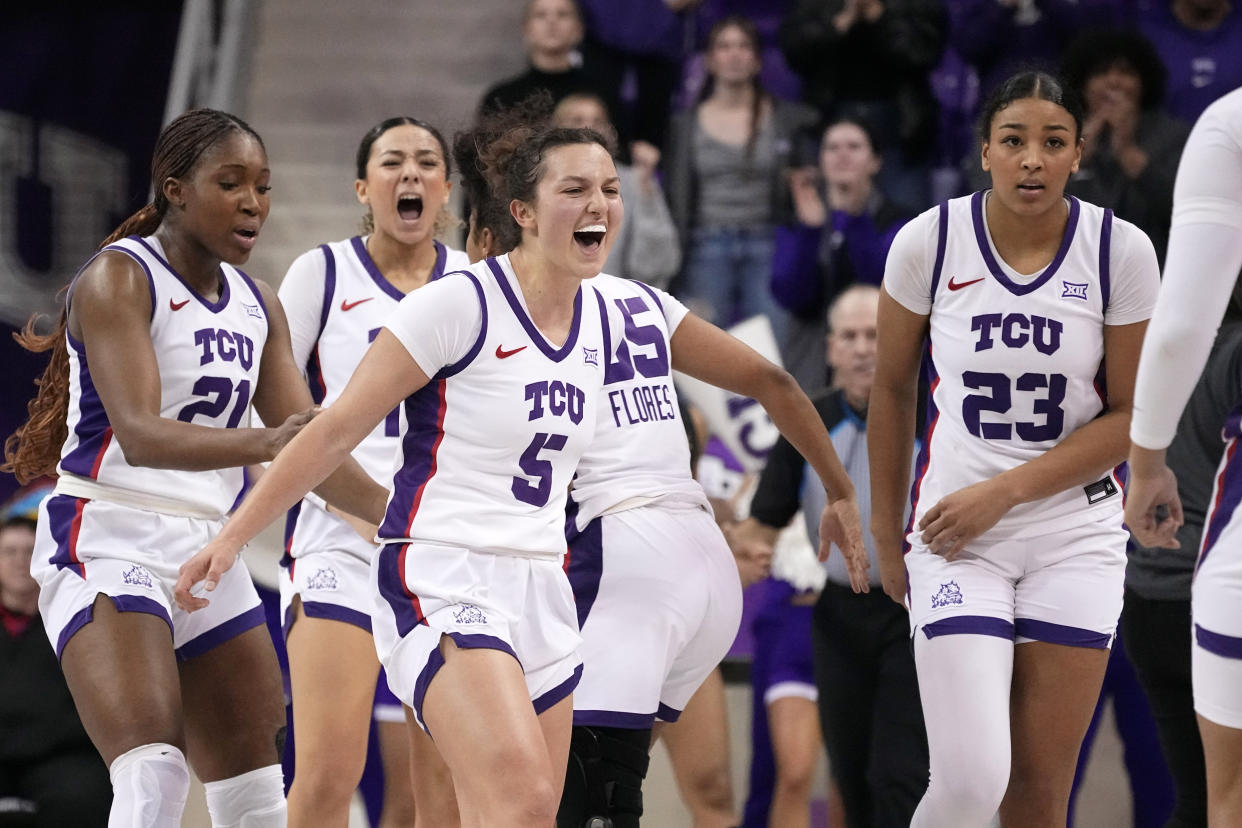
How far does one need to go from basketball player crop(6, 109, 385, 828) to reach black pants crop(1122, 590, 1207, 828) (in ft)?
8.00

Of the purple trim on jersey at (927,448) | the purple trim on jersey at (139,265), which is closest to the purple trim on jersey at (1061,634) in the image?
the purple trim on jersey at (927,448)

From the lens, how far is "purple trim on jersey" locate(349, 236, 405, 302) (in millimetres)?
4719

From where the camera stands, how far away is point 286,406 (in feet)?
13.6

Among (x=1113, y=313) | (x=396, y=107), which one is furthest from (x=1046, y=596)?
(x=396, y=107)

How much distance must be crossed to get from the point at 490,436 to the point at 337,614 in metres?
1.22

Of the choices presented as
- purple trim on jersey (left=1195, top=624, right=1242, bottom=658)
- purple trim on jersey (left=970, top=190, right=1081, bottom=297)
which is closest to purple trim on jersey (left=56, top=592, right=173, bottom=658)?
purple trim on jersey (left=970, top=190, right=1081, bottom=297)

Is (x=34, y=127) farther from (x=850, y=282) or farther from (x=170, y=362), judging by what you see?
(x=170, y=362)

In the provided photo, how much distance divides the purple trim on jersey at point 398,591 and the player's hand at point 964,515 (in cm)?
126

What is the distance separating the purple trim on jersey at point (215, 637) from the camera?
154 inches

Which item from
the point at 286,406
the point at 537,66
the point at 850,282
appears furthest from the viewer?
the point at 537,66

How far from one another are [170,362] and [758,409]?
372 centimetres

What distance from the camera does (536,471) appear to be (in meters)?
3.56

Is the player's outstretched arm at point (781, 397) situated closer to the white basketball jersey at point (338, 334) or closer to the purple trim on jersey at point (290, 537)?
the white basketball jersey at point (338, 334)

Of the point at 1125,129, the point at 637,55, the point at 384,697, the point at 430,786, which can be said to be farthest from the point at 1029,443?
the point at 637,55
